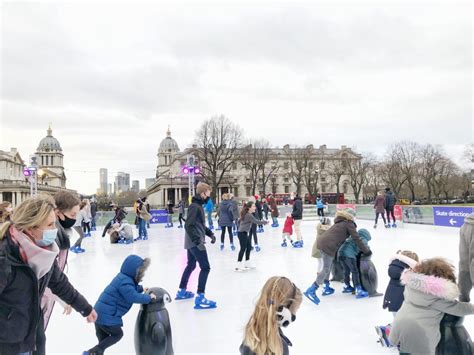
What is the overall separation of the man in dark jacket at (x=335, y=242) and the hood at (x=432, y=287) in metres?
2.27

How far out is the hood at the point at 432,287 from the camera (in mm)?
2689

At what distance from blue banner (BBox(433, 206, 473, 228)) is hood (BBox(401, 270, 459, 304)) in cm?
1258

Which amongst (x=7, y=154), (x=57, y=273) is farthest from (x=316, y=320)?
(x=7, y=154)

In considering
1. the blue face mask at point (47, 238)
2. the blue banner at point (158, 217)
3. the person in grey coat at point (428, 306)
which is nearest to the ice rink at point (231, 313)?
the person in grey coat at point (428, 306)

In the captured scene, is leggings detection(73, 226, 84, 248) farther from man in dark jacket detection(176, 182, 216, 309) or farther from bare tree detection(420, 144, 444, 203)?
bare tree detection(420, 144, 444, 203)

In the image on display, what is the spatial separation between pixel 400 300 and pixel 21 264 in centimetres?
332

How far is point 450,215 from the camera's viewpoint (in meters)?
14.6

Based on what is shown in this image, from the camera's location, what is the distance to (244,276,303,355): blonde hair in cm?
202

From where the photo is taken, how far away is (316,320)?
4.46 metres

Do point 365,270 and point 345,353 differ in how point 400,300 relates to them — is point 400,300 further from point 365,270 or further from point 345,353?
point 365,270

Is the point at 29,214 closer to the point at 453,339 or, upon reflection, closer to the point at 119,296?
the point at 119,296

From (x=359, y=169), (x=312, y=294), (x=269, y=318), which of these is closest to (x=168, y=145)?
(x=359, y=169)

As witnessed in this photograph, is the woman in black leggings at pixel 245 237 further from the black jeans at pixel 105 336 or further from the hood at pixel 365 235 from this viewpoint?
the black jeans at pixel 105 336

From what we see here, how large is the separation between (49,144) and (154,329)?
429 feet
